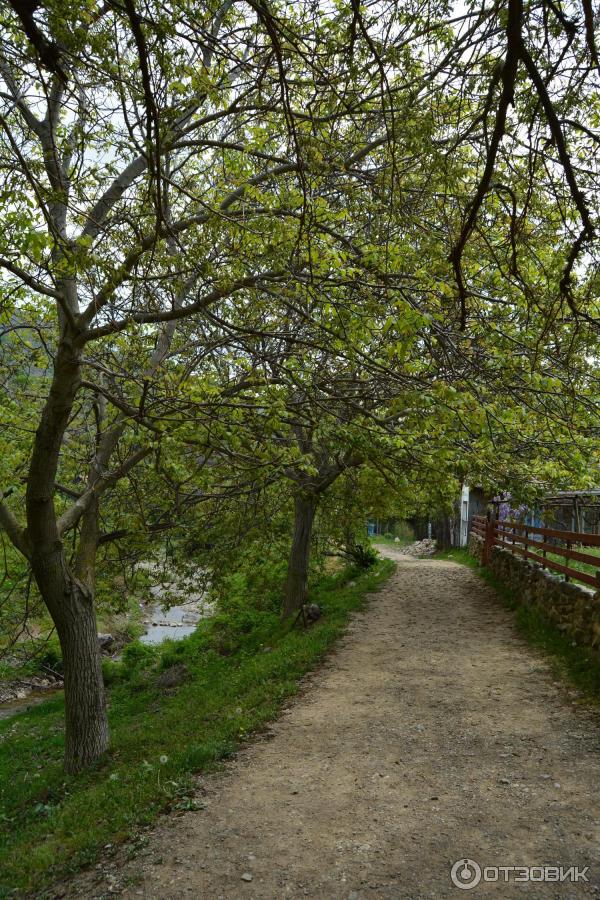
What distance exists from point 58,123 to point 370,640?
8.71 metres

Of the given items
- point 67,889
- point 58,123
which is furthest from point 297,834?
point 58,123

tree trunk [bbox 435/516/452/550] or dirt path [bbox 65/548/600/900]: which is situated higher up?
tree trunk [bbox 435/516/452/550]

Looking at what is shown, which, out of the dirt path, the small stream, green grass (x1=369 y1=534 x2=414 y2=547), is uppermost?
green grass (x1=369 y1=534 x2=414 y2=547)

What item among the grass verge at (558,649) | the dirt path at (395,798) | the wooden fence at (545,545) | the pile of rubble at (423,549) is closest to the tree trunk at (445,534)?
the pile of rubble at (423,549)

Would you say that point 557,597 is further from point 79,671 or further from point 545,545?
point 79,671

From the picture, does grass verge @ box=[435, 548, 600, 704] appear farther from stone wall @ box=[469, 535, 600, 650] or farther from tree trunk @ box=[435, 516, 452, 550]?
tree trunk @ box=[435, 516, 452, 550]

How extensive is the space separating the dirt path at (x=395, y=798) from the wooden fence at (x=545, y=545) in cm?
151

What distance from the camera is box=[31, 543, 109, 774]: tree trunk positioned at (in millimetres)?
7988

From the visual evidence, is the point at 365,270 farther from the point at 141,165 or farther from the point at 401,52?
the point at 141,165

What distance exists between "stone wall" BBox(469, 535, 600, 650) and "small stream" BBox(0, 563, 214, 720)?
6161mm

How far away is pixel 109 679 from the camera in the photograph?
1530 centimetres

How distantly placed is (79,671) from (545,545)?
25.7ft

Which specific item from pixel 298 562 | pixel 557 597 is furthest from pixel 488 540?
pixel 557 597

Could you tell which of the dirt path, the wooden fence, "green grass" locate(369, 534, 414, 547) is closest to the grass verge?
the dirt path
